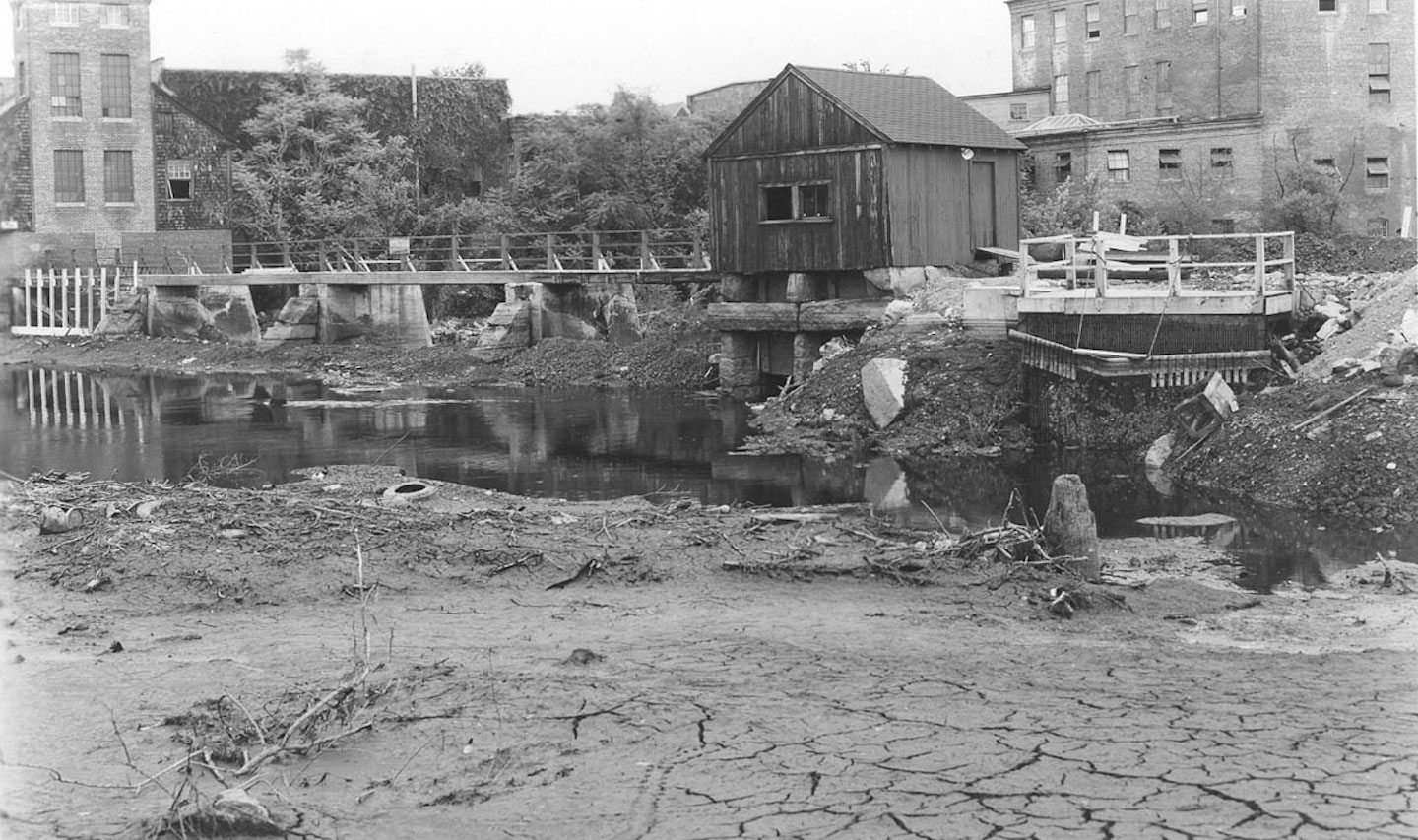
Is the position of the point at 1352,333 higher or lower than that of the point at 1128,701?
higher

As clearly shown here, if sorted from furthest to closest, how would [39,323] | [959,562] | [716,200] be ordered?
1. [39,323]
2. [716,200]
3. [959,562]

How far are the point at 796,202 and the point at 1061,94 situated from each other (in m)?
28.1

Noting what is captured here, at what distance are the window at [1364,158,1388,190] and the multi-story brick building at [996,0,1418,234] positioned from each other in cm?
3

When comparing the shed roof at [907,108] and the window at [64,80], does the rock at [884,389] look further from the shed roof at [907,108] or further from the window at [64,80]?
the window at [64,80]

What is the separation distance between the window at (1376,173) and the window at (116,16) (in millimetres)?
37637

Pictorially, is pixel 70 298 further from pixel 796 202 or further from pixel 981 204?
pixel 981 204

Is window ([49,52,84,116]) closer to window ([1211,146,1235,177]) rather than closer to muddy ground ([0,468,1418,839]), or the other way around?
window ([1211,146,1235,177])

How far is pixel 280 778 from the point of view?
785cm

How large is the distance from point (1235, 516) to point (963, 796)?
38.3 feet

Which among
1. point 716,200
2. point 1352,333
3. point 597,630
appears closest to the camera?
point 597,630

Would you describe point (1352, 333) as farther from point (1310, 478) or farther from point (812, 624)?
point (812, 624)

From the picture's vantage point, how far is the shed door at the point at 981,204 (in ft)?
108

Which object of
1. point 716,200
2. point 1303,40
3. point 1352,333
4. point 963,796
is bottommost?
point 963,796

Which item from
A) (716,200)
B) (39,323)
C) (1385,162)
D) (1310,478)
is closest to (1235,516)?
(1310,478)
